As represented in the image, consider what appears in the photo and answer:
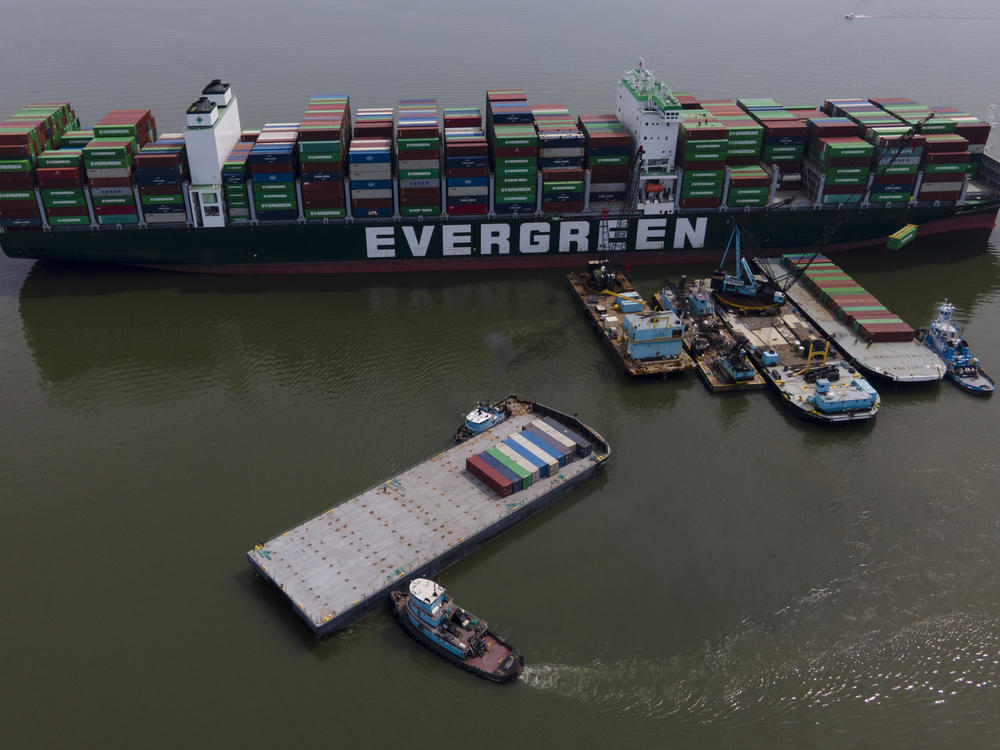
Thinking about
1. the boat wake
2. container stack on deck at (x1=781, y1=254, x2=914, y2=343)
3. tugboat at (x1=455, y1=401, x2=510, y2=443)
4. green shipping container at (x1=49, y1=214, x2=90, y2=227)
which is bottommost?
the boat wake

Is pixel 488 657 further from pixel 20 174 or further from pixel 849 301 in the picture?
pixel 20 174

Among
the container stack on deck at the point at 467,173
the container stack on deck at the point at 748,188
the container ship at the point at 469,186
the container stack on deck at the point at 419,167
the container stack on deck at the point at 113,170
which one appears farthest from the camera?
the container stack on deck at the point at 748,188

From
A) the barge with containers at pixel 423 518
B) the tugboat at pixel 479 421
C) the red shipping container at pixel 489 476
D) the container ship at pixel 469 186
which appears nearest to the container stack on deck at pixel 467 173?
the container ship at pixel 469 186

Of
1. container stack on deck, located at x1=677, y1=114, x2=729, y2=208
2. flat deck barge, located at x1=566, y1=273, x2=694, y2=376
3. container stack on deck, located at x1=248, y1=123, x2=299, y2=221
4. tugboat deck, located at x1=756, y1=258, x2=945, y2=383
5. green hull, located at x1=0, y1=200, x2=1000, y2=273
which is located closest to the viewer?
tugboat deck, located at x1=756, y1=258, x2=945, y2=383

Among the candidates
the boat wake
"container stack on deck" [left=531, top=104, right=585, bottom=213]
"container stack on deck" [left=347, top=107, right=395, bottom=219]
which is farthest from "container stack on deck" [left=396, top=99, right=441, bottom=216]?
the boat wake

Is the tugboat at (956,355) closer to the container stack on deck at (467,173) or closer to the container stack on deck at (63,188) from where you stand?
the container stack on deck at (467,173)

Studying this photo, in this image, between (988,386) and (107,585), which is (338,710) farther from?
(988,386)

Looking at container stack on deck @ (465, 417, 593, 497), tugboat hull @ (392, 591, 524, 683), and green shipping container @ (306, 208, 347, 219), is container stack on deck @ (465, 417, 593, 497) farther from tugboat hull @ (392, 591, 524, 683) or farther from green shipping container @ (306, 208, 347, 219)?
green shipping container @ (306, 208, 347, 219)
